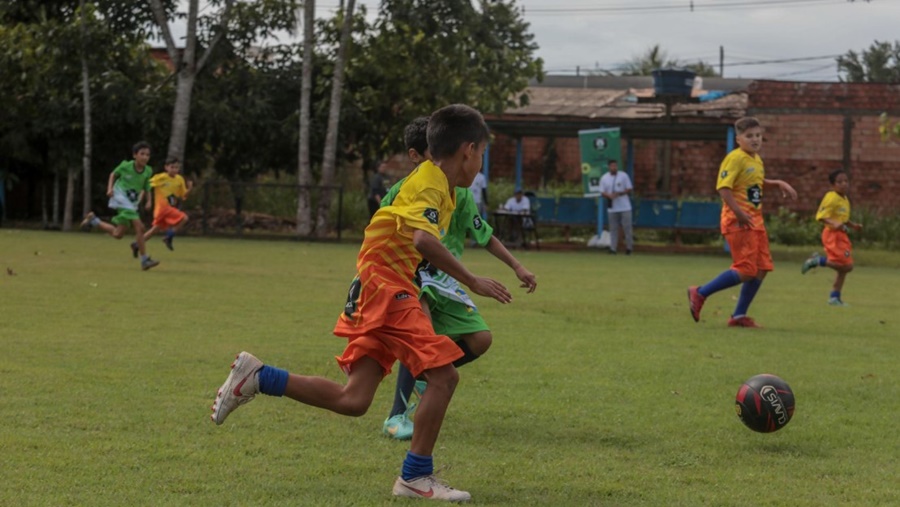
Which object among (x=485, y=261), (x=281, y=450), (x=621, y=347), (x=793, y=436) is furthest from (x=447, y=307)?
(x=485, y=261)

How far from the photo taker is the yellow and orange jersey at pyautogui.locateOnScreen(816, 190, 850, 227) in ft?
49.3

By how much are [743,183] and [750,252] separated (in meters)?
0.65

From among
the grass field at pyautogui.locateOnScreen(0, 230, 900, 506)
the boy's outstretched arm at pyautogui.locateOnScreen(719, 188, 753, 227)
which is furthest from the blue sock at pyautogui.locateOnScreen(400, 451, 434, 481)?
the boy's outstretched arm at pyautogui.locateOnScreen(719, 188, 753, 227)

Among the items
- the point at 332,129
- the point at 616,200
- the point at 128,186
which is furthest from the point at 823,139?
the point at 128,186

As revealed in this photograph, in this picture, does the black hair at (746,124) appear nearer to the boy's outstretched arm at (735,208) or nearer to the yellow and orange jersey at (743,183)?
the yellow and orange jersey at (743,183)

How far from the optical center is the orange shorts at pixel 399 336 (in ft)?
16.5

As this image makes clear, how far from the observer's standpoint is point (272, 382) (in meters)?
5.07

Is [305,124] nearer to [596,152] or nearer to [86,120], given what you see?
[86,120]

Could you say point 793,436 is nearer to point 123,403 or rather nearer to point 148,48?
point 123,403

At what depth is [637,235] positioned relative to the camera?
1217 inches

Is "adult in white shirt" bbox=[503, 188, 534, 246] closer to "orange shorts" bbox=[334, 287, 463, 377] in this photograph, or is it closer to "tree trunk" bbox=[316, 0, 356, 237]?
"tree trunk" bbox=[316, 0, 356, 237]

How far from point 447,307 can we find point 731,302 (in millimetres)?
9554

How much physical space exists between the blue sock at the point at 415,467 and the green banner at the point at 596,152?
21.7 m

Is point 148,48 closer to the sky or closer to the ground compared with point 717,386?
closer to the sky
